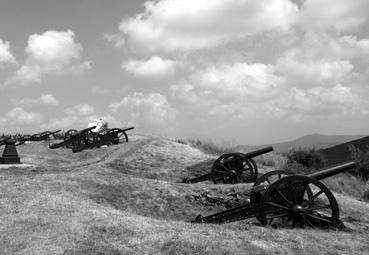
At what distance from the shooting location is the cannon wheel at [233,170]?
57.5 feet

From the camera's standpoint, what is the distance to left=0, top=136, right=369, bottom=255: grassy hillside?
26.1ft

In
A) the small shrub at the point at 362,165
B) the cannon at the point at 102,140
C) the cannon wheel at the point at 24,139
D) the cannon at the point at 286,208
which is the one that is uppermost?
the cannon wheel at the point at 24,139

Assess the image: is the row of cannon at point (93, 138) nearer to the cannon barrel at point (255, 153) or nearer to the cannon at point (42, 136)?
the cannon at point (42, 136)

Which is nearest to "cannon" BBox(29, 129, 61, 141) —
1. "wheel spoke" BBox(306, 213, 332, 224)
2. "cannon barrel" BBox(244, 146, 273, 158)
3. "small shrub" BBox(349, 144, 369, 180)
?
"small shrub" BBox(349, 144, 369, 180)

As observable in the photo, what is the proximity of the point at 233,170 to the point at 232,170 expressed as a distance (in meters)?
0.04

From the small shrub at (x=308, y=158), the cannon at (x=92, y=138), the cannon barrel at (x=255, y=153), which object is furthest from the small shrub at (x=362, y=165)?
the cannon at (x=92, y=138)

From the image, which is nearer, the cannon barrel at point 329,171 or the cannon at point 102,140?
the cannon barrel at point 329,171

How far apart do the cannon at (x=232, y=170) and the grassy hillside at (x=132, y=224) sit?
9.45ft

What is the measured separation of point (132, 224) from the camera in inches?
359

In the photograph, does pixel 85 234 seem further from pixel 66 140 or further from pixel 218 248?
pixel 66 140

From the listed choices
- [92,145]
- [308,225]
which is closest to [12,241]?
[308,225]

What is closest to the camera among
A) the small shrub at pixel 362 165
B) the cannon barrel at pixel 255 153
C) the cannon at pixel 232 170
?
the cannon at pixel 232 170

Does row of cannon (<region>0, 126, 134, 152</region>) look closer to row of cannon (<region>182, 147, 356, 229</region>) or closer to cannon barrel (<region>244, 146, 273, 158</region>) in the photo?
cannon barrel (<region>244, 146, 273, 158</region>)

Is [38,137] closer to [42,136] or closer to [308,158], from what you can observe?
[42,136]
